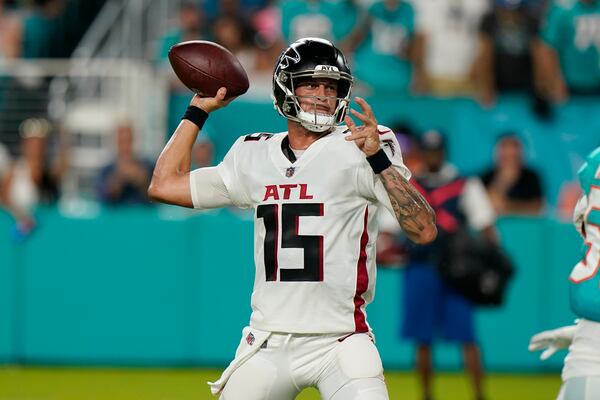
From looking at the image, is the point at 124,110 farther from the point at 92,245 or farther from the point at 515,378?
the point at 515,378

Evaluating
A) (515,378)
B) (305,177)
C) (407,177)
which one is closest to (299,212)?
(305,177)

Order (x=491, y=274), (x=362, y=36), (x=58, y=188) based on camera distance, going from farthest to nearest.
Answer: (x=362, y=36) < (x=58, y=188) < (x=491, y=274)

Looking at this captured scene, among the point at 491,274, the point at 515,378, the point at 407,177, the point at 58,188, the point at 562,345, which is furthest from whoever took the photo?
the point at 58,188

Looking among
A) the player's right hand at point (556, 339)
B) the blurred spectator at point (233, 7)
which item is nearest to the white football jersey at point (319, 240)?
the player's right hand at point (556, 339)

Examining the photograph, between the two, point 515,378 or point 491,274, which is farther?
point 515,378

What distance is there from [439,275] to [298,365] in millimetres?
4636

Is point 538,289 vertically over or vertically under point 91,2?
under

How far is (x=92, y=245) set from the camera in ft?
36.8

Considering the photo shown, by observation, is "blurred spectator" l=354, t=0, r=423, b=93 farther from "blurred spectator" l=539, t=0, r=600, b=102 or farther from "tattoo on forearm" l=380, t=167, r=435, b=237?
"tattoo on forearm" l=380, t=167, r=435, b=237

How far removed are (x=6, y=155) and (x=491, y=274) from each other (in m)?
5.60

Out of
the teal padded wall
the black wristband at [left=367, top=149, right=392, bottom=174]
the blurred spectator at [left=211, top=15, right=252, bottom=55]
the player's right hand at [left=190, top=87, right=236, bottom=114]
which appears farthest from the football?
the blurred spectator at [left=211, top=15, right=252, bottom=55]

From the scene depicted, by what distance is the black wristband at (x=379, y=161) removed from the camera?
4.83 m

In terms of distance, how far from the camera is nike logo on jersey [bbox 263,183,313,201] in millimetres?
5000

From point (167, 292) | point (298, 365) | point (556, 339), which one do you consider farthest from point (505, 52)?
point (298, 365)
